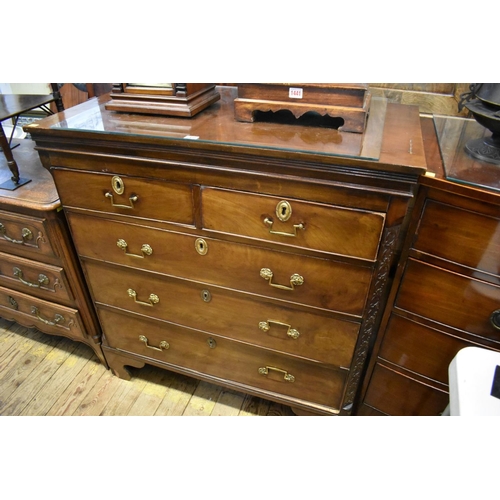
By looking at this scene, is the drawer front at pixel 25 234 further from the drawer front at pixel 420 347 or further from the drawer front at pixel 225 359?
the drawer front at pixel 420 347

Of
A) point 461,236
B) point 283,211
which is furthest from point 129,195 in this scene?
point 461,236

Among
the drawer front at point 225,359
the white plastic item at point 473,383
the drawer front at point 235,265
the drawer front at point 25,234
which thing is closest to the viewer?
the white plastic item at point 473,383

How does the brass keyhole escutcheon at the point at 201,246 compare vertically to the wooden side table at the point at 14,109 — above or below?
below

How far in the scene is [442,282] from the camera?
92cm

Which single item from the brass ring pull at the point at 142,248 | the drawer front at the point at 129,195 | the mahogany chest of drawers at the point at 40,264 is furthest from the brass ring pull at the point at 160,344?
the drawer front at the point at 129,195

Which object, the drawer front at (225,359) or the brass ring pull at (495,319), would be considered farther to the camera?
the drawer front at (225,359)

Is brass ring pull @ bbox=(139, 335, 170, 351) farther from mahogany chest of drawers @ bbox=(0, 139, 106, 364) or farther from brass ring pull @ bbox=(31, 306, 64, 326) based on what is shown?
brass ring pull @ bbox=(31, 306, 64, 326)

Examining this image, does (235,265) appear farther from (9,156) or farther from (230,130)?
(9,156)

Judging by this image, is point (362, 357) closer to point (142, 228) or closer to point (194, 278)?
point (194, 278)

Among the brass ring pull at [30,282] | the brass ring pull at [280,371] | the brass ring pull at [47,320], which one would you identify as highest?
the brass ring pull at [30,282]

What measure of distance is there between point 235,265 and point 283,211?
0.75 feet

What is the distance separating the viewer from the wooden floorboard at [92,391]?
1455mm

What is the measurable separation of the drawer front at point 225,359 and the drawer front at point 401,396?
0.37 feet

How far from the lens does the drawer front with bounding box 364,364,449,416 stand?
107 cm
